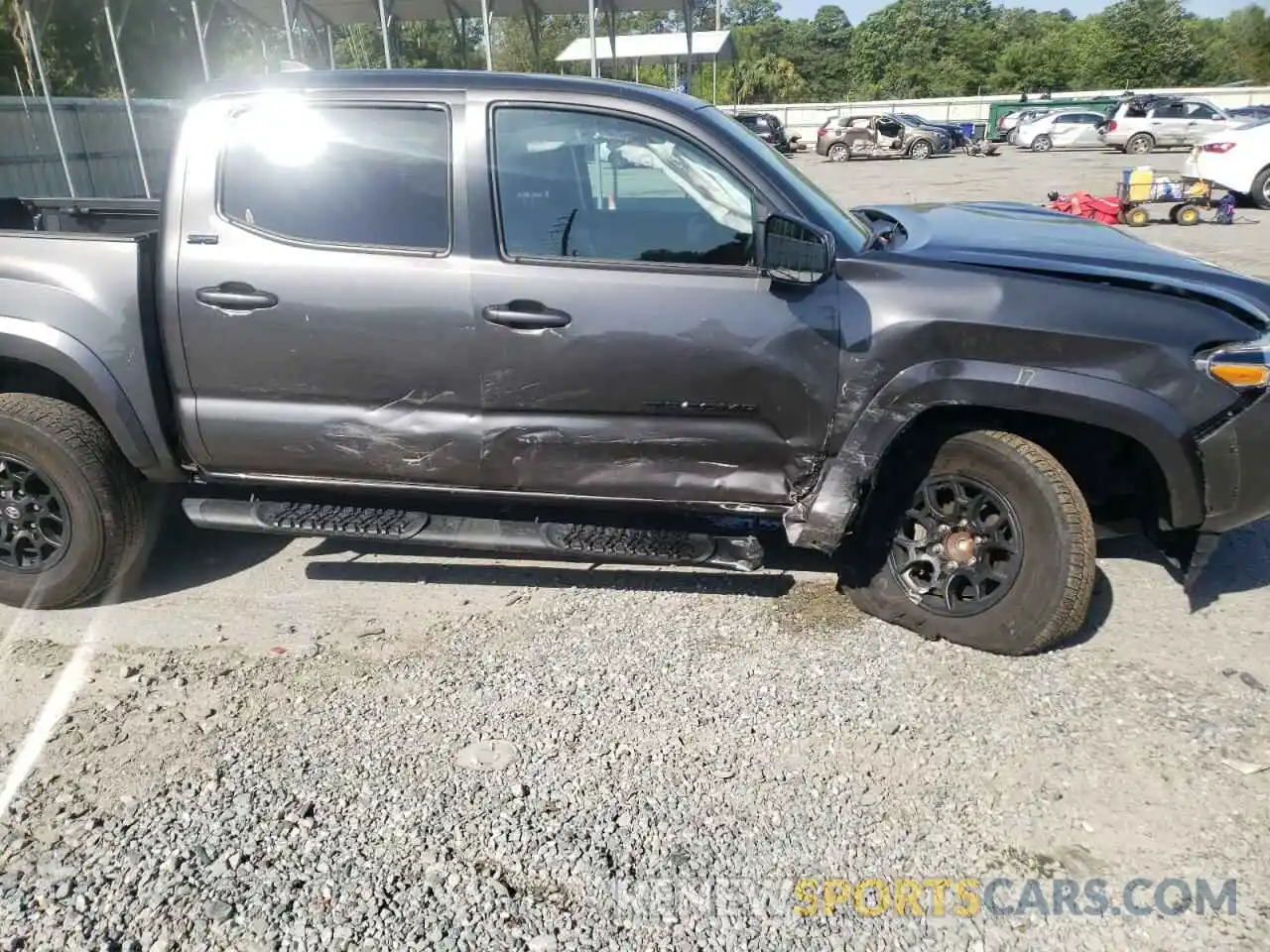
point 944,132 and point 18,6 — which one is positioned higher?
point 18,6

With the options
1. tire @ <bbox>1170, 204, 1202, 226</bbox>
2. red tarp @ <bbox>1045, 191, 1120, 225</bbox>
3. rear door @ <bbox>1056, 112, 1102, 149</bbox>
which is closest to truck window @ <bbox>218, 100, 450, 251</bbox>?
red tarp @ <bbox>1045, 191, 1120, 225</bbox>

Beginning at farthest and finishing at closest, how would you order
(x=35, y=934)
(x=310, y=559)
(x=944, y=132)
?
(x=944, y=132), (x=310, y=559), (x=35, y=934)

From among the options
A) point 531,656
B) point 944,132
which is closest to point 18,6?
point 531,656

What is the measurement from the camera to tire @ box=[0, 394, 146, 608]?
11.8 ft

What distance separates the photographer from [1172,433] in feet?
9.78

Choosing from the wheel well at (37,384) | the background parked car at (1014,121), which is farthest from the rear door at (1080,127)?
the wheel well at (37,384)

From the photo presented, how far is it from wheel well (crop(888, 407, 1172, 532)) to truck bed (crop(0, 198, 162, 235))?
3772mm

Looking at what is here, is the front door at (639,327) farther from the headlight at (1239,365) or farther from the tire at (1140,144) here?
the tire at (1140,144)

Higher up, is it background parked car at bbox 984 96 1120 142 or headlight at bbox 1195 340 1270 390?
headlight at bbox 1195 340 1270 390

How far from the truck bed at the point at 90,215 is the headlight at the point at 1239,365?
14.8ft

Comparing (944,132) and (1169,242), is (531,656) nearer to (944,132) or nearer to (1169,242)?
(1169,242)

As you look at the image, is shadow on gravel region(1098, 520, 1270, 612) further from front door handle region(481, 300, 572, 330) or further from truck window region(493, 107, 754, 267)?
front door handle region(481, 300, 572, 330)

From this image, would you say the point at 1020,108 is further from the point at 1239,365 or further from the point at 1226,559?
the point at 1239,365

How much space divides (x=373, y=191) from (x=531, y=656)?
1750 mm
